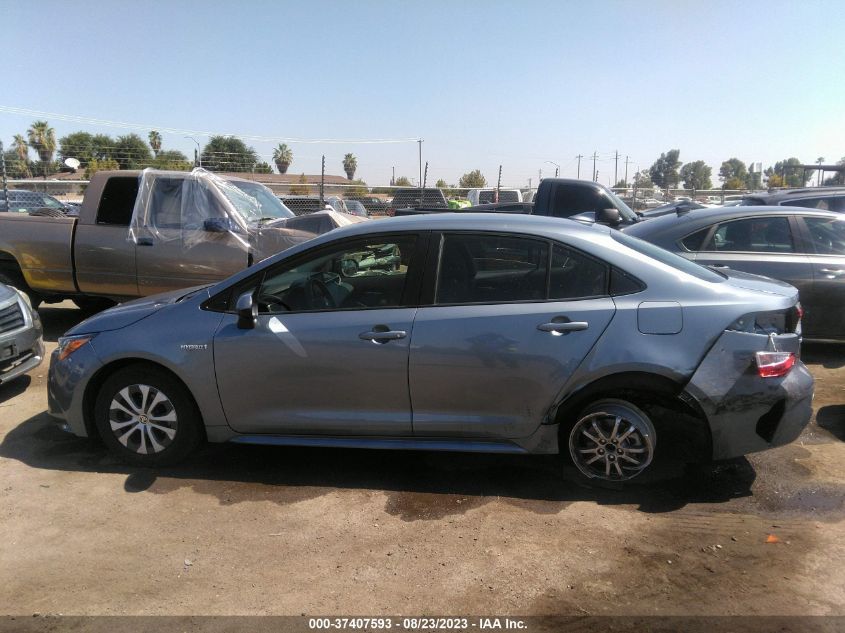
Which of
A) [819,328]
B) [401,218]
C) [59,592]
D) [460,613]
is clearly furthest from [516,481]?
[819,328]

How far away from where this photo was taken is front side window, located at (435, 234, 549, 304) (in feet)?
12.6

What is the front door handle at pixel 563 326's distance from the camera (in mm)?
3656

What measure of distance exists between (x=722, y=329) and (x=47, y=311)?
30.2ft

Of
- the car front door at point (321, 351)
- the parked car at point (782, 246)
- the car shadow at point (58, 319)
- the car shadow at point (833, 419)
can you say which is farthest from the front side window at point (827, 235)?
the car shadow at point (58, 319)

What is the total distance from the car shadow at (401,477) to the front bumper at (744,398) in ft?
1.39

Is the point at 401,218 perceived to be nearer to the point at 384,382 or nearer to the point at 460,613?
the point at 384,382

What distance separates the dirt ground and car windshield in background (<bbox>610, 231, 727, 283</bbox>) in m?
1.27

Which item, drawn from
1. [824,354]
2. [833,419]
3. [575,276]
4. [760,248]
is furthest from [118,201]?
[824,354]

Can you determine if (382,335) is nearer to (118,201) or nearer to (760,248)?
(760,248)

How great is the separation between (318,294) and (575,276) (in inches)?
63.7

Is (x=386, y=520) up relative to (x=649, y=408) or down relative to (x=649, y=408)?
down

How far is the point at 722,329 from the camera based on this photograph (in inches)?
141

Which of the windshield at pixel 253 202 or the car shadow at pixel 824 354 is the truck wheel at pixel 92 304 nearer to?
the windshield at pixel 253 202

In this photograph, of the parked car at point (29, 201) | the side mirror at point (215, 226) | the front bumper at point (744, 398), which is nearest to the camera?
the front bumper at point (744, 398)
